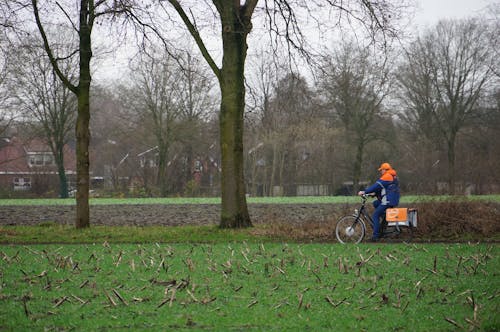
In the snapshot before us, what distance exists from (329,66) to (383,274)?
1124 centimetres

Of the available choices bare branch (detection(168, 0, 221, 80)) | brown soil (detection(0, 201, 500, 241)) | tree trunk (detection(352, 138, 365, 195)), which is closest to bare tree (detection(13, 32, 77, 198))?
brown soil (detection(0, 201, 500, 241))

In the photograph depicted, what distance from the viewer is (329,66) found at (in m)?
20.1

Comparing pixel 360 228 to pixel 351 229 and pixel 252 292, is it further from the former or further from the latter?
pixel 252 292

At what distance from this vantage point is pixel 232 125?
1892 cm

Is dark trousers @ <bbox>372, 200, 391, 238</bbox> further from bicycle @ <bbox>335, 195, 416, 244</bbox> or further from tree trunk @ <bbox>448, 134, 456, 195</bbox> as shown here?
tree trunk @ <bbox>448, 134, 456, 195</bbox>

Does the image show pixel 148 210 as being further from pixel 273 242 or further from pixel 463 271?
A: pixel 463 271

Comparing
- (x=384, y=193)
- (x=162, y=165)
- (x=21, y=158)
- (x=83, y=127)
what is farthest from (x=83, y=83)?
(x=21, y=158)

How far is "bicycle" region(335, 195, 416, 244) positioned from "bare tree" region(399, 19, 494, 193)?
39.2m

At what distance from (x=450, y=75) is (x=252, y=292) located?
51.4 metres

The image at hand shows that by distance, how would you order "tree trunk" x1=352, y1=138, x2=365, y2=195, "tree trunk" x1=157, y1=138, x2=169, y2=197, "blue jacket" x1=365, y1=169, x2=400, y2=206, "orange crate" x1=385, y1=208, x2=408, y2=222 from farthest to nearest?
"tree trunk" x1=352, y1=138, x2=365, y2=195 → "tree trunk" x1=157, y1=138, x2=169, y2=197 → "blue jacket" x1=365, y1=169, x2=400, y2=206 → "orange crate" x1=385, y1=208, x2=408, y2=222

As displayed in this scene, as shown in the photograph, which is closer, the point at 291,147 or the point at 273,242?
the point at 273,242

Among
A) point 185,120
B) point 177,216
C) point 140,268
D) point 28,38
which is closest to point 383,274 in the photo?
point 140,268

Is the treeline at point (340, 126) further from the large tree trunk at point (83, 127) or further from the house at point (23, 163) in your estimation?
the large tree trunk at point (83, 127)

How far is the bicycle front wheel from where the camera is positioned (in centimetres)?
1563
